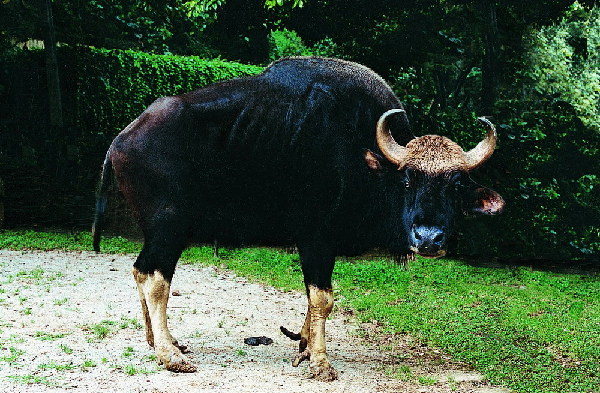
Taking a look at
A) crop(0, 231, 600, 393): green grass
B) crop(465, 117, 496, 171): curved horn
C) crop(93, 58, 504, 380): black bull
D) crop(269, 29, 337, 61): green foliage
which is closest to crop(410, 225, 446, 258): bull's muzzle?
crop(93, 58, 504, 380): black bull

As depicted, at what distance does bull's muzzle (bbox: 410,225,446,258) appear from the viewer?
5.58 metres

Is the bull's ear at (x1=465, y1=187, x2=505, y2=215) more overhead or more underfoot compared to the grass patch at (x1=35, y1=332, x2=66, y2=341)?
more overhead

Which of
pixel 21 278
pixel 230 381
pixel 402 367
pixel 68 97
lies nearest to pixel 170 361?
pixel 230 381

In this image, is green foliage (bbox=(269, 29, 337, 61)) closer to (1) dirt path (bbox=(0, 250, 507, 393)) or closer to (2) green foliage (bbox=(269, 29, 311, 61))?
(2) green foliage (bbox=(269, 29, 311, 61))

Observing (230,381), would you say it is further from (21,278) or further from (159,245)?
(21,278)

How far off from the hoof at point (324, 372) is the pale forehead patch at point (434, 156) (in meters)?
1.73

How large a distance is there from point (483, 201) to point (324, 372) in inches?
73.0

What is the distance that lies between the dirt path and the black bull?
0.92ft

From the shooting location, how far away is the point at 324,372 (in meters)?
6.03

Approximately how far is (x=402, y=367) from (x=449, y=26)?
1082 centimetres

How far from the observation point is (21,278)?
959cm

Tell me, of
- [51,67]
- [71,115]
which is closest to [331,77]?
[51,67]

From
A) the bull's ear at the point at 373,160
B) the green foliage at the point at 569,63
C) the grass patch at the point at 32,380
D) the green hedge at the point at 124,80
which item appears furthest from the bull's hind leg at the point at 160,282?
the green foliage at the point at 569,63

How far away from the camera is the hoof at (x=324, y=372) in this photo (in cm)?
598
